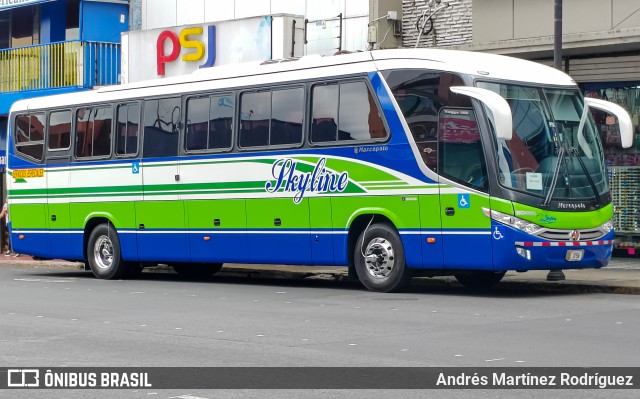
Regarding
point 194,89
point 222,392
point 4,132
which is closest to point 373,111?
point 194,89

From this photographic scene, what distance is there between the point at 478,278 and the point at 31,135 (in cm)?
1050

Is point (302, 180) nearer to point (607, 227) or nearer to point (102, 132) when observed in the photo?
point (607, 227)

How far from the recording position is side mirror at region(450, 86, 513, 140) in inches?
653

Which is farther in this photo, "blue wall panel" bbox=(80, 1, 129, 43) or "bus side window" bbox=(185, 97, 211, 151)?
"blue wall panel" bbox=(80, 1, 129, 43)

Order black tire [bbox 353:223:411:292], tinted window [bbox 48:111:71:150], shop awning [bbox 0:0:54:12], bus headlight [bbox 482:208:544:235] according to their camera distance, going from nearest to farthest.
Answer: bus headlight [bbox 482:208:544:235] < black tire [bbox 353:223:411:292] < tinted window [bbox 48:111:71:150] < shop awning [bbox 0:0:54:12]

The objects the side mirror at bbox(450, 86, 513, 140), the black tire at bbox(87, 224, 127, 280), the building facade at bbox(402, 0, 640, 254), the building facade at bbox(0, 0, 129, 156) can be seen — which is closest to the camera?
the side mirror at bbox(450, 86, 513, 140)

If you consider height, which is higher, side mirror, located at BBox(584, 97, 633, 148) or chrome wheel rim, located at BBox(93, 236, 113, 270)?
side mirror, located at BBox(584, 97, 633, 148)

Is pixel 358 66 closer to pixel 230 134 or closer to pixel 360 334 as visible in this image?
pixel 230 134

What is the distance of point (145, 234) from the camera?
2319 centimetres

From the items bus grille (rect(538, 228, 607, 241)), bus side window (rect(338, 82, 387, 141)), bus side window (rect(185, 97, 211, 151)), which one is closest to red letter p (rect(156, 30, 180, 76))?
bus side window (rect(185, 97, 211, 151))

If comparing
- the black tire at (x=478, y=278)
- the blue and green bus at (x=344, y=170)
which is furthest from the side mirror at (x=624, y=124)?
the black tire at (x=478, y=278)

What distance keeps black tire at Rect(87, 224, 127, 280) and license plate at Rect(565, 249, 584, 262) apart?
9.62m

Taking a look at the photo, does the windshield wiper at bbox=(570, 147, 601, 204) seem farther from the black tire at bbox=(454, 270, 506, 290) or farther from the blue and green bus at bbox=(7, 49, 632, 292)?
the black tire at bbox=(454, 270, 506, 290)

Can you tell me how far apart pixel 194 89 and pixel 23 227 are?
587 centimetres
